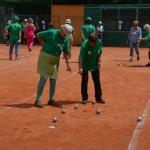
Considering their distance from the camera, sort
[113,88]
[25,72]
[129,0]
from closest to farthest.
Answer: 1. [113,88]
2. [25,72]
3. [129,0]

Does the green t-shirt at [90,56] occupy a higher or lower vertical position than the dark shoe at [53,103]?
higher

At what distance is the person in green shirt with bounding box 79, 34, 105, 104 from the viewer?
479 inches

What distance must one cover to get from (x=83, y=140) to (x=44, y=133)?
779 mm

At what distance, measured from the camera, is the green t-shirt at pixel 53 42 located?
1163cm

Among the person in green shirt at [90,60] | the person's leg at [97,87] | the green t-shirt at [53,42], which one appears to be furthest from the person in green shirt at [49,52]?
the person's leg at [97,87]

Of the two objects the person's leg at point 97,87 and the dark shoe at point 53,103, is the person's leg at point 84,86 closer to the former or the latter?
the person's leg at point 97,87

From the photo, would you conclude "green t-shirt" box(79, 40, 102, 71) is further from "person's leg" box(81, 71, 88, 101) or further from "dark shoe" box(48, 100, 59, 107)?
"dark shoe" box(48, 100, 59, 107)

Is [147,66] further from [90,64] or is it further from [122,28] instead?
[122,28]

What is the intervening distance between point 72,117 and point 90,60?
2025 mm

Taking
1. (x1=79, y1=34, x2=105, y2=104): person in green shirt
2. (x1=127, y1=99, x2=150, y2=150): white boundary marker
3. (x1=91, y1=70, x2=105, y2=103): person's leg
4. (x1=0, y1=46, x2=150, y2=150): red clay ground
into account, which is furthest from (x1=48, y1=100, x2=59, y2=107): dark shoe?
(x1=127, y1=99, x2=150, y2=150): white boundary marker

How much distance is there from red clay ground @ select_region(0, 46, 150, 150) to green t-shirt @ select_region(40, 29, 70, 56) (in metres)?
1.19

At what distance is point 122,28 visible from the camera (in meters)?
41.0

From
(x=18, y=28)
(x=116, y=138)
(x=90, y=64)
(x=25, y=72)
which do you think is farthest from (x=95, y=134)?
(x=18, y=28)

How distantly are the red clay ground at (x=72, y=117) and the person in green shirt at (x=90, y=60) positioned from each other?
14.0 inches
